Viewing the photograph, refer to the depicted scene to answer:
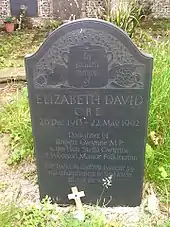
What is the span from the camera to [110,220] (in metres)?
2.62

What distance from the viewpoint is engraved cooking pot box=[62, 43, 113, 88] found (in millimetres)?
2246

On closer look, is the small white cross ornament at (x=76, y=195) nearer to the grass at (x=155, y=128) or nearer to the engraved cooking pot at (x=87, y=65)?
the grass at (x=155, y=128)

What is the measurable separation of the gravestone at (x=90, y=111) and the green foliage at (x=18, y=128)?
20.9 inches

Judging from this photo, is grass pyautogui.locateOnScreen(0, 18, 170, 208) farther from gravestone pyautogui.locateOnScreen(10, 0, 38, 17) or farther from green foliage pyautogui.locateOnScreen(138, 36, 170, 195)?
gravestone pyautogui.locateOnScreen(10, 0, 38, 17)

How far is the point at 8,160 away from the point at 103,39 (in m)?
1.42

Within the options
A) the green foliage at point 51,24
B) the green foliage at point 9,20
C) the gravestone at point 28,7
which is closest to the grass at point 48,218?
the green foliage at point 9,20

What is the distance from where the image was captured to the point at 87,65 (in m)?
2.28

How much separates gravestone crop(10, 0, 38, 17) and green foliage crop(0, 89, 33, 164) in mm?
3228

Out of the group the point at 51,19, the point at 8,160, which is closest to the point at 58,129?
the point at 8,160

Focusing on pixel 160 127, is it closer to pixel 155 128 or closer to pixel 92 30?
pixel 155 128

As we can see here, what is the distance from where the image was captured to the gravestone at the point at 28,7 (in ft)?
21.6

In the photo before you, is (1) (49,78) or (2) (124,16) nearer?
(1) (49,78)

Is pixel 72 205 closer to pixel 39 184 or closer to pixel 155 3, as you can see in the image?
pixel 39 184

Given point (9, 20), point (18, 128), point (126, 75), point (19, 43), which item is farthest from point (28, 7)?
point (126, 75)
